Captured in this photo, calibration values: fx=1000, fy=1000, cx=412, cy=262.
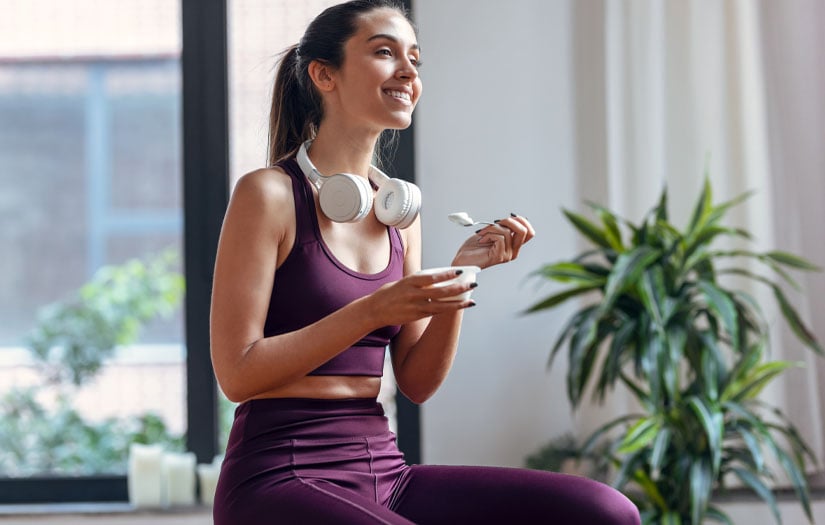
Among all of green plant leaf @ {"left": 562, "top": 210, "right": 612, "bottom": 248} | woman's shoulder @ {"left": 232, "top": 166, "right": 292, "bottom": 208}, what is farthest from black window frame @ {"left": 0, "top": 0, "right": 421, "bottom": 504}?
woman's shoulder @ {"left": 232, "top": 166, "right": 292, "bottom": 208}

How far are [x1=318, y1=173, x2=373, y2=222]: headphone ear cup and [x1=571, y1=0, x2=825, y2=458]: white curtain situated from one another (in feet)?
5.84

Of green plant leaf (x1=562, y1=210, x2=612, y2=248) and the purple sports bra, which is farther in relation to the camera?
green plant leaf (x1=562, y1=210, x2=612, y2=248)

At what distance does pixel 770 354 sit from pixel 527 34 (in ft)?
4.09

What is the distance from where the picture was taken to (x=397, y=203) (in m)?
1.52

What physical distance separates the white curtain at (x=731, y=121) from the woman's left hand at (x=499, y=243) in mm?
1681

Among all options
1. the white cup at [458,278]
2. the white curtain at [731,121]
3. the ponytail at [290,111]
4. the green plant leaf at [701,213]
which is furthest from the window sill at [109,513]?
the white cup at [458,278]

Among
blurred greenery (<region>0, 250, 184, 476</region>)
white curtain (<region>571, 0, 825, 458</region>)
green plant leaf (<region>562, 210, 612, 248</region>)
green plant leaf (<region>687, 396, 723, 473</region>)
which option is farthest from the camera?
blurred greenery (<region>0, 250, 184, 476</region>)

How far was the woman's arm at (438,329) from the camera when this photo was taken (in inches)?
57.3

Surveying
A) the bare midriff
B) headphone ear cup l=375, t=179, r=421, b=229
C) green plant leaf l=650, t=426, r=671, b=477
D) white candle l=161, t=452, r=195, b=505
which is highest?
headphone ear cup l=375, t=179, r=421, b=229

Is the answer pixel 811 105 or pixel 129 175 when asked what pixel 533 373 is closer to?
pixel 811 105

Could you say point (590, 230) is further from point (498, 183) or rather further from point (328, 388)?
point (328, 388)

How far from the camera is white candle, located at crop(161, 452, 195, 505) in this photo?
3.19 metres

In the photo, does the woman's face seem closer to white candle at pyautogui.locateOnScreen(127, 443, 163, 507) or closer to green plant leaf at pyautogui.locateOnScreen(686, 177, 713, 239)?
green plant leaf at pyautogui.locateOnScreen(686, 177, 713, 239)

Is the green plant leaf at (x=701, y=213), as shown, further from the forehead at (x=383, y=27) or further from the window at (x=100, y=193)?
the window at (x=100, y=193)
